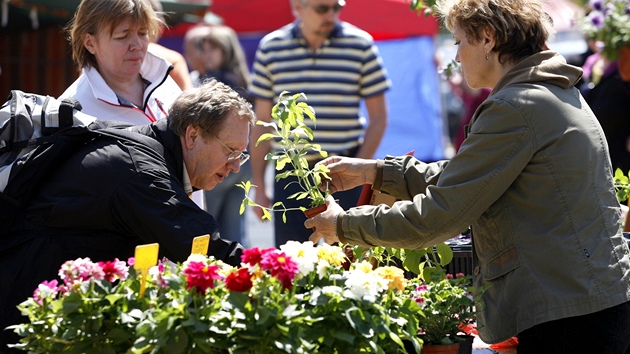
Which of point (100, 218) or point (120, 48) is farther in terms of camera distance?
point (120, 48)

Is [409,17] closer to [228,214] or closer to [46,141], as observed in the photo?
[228,214]

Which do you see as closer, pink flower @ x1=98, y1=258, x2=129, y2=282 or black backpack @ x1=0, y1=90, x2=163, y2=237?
pink flower @ x1=98, y1=258, x2=129, y2=282

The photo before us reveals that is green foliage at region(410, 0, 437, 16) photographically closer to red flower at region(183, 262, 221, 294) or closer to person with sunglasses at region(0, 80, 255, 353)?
person with sunglasses at region(0, 80, 255, 353)

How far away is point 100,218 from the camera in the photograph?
2529mm

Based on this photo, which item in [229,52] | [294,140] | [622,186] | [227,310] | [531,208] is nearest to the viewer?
[227,310]

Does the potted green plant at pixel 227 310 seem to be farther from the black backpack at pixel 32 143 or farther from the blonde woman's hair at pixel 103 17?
the blonde woman's hair at pixel 103 17

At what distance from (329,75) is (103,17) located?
1680 millimetres

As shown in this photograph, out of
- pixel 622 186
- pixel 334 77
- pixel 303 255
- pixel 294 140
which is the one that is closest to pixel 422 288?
pixel 303 255

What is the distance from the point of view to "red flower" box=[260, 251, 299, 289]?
1975 millimetres

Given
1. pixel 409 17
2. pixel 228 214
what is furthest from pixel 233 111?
pixel 409 17

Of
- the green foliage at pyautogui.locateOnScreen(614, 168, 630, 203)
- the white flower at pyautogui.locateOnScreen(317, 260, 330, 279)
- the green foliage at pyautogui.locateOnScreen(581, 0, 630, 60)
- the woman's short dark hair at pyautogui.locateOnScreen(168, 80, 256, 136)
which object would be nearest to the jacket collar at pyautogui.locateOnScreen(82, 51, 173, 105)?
the woman's short dark hair at pyautogui.locateOnScreen(168, 80, 256, 136)

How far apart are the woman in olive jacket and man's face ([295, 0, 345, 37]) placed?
7.80ft

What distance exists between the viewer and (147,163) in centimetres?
252

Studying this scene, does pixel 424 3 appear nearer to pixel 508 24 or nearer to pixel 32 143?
pixel 508 24
